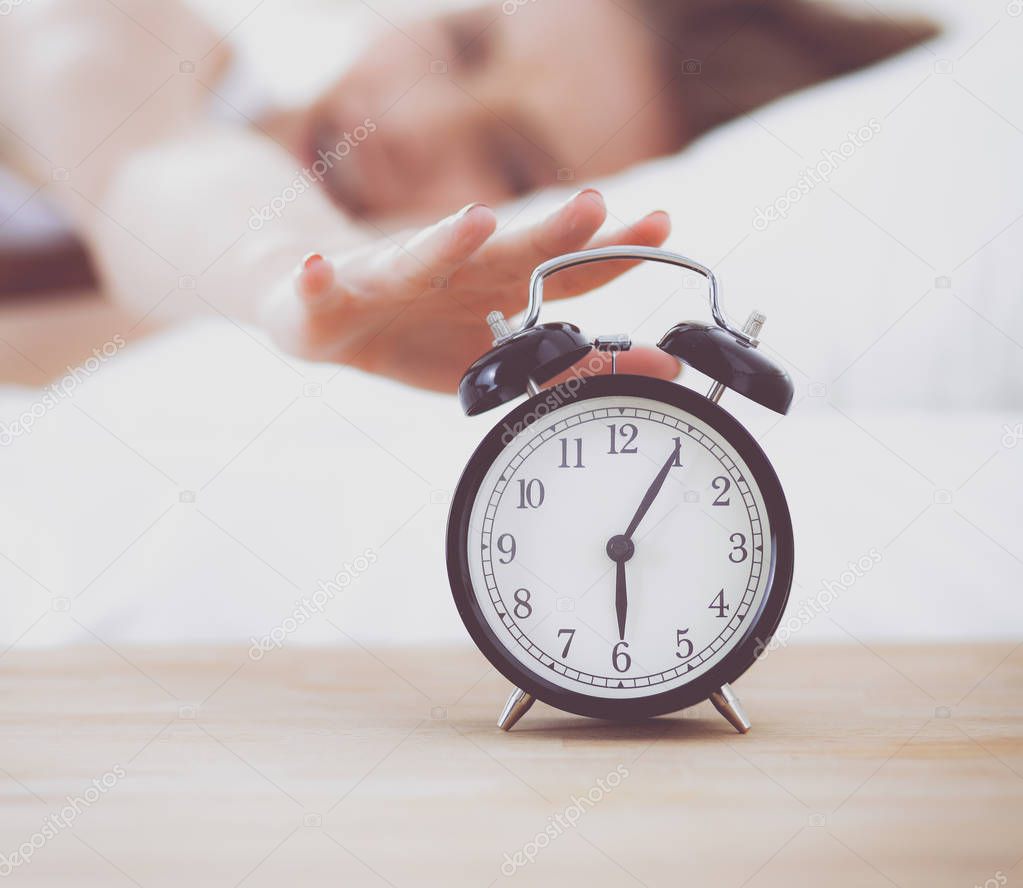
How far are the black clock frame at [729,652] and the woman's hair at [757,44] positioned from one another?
30.4 inches

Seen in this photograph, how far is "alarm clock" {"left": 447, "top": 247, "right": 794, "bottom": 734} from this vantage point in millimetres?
1071

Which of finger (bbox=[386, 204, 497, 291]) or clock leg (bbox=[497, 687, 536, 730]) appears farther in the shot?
finger (bbox=[386, 204, 497, 291])

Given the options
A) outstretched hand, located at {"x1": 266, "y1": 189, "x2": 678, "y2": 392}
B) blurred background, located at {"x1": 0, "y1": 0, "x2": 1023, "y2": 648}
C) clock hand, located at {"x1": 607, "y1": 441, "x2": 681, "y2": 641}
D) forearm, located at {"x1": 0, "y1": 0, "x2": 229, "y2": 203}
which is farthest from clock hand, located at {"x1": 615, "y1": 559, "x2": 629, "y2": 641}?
forearm, located at {"x1": 0, "y1": 0, "x2": 229, "y2": 203}

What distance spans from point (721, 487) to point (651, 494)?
71 mm

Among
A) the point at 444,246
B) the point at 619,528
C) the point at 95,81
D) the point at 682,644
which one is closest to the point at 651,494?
the point at 619,528

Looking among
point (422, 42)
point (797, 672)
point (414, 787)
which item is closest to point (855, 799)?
point (414, 787)

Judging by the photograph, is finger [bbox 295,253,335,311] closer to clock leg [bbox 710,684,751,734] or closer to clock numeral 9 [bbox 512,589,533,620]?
clock numeral 9 [bbox 512,589,533,620]

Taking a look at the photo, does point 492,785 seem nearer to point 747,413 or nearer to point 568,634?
point 568,634

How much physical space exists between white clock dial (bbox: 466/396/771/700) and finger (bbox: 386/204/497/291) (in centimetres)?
27

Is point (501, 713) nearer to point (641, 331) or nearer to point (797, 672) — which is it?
point (797, 672)

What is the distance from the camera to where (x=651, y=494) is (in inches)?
43.3

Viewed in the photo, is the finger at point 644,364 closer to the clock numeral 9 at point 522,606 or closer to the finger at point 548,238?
the finger at point 548,238

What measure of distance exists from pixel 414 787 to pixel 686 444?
1.41 ft

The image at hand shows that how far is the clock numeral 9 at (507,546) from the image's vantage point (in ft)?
3.60
